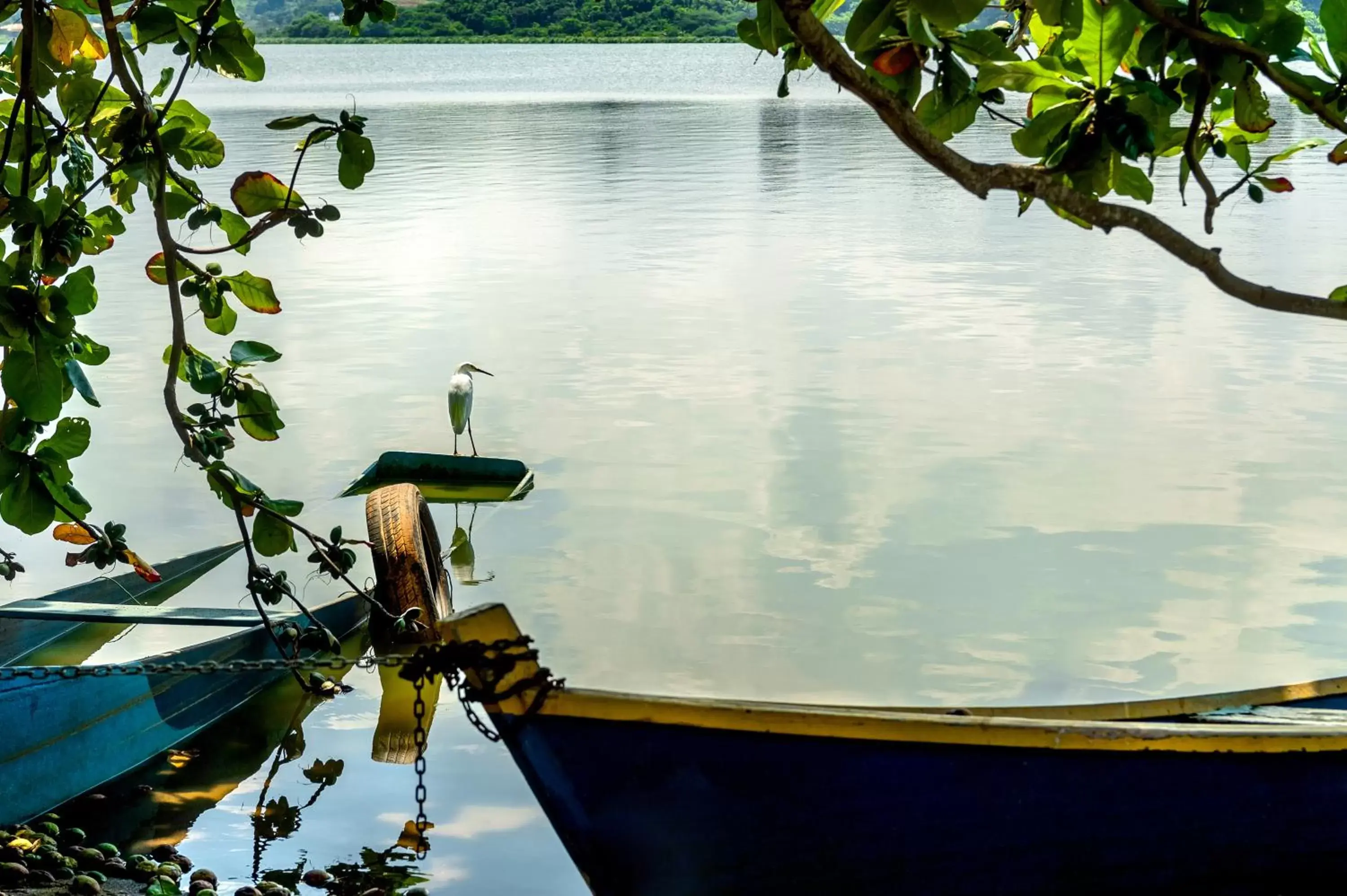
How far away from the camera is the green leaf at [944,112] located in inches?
106

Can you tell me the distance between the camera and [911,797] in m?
3.61

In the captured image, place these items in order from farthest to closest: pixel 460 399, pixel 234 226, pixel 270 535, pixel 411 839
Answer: pixel 460 399 → pixel 411 839 → pixel 234 226 → pixel 270 535

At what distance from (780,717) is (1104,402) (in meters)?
8.67

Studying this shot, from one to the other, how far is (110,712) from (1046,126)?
Answer: 3.89 meters

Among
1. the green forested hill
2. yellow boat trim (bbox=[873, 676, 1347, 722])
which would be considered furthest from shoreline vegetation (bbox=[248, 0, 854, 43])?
yellow boat trim (bbox=[873, 676, 1347, 722])

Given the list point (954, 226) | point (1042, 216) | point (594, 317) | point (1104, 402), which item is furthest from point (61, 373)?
point (1042, 216)

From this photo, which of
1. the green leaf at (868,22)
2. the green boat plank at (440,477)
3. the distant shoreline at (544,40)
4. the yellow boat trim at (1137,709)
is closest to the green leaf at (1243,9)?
the green leaf at (868,22)

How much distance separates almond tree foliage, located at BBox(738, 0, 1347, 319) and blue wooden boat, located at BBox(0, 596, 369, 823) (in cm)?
337

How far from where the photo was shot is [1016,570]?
7.78 m

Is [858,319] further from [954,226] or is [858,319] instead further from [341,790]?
[341,790]

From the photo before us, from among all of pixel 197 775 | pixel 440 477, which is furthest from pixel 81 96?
pixel 440 477

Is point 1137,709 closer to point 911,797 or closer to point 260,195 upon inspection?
point 911,797

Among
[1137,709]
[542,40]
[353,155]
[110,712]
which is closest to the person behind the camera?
[353,155]

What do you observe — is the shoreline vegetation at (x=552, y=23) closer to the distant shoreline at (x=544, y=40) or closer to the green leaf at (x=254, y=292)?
the distant shoreline at (x=544, y=40)
